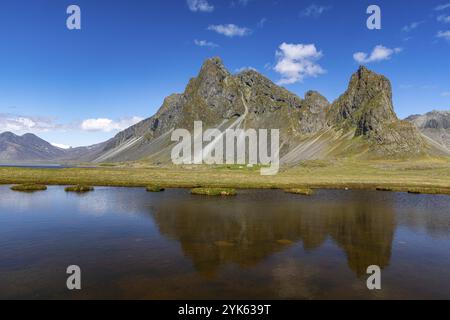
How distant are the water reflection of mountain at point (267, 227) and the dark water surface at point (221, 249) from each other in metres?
0.12

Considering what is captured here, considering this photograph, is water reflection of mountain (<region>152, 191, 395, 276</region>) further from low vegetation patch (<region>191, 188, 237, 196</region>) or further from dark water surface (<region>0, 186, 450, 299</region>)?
low vegetation patch (<region>191, 188, 237, 196</region>)

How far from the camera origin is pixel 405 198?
63250 millimetres

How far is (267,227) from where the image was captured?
3644 centimetres

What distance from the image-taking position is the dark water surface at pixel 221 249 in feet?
63.3

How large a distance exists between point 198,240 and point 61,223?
58.1 ft

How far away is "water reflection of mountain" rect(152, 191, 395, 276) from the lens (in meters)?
26.5

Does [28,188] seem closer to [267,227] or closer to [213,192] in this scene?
[213,192]

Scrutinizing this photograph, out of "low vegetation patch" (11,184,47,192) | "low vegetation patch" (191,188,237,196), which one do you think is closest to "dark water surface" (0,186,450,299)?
"low vegetation patch" (191,188,237,196)

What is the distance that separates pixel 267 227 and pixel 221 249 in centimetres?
1007

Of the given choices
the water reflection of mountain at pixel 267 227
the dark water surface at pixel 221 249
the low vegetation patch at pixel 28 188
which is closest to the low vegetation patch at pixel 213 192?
the water reflection of mountain at pixel 267 227

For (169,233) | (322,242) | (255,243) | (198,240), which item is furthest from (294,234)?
(169,233)

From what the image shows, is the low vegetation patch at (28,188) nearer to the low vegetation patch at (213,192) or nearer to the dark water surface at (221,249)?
the dark water surface at (221,249)
